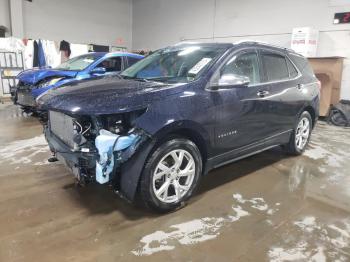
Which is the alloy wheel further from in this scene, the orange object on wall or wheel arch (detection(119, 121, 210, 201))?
the orange object on wall

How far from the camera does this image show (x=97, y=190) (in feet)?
9.66

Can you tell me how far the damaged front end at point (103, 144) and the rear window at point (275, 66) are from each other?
1.83 metres

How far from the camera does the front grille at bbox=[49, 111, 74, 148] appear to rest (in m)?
2.40

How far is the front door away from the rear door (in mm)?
136

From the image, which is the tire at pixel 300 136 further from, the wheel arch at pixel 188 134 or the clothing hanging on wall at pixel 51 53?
the clothing hanging on wall at pixel 51 53

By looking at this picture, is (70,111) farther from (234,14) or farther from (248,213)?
(234,14)

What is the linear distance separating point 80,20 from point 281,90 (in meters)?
10.9

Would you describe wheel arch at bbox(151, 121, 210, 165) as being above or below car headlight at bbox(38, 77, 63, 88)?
below

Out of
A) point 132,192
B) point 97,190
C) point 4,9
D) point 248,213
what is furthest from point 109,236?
point 4,9

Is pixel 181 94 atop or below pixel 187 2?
below

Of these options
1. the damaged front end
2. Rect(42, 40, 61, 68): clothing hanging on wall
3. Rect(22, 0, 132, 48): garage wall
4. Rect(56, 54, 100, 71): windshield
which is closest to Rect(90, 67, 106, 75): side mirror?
Rect(56, 54, 100, 71): windshield

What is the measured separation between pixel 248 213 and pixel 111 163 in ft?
4.21

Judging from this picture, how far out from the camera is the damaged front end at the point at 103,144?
2.16 m

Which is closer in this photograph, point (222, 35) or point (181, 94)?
point (181, 94)
